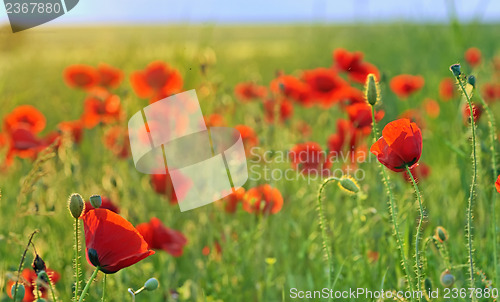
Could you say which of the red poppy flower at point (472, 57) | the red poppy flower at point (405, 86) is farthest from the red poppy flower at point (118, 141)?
the red poppy flower at point (472, 57)

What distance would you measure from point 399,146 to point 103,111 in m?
1.57

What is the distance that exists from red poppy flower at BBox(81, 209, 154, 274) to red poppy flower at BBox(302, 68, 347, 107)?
4.64ft

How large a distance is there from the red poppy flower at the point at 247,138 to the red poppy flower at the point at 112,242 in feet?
3.59

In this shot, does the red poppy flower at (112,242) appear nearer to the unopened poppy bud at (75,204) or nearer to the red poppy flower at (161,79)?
the unopened poppy bud at (75,204)

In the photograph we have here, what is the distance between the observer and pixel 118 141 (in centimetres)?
210

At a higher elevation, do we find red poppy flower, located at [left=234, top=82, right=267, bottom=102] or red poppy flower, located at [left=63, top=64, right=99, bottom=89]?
red poppy flower, located at [left=63, top=64, right=99, bottom=89]

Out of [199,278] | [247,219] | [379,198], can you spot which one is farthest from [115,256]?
[247,219]

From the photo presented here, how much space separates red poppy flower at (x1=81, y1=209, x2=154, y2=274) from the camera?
0.88m

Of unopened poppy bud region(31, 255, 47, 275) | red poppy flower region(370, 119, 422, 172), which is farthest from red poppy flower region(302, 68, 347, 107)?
unopened poppy bud region(31, 255, 47, 275)

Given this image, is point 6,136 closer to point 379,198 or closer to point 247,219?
point 247,219

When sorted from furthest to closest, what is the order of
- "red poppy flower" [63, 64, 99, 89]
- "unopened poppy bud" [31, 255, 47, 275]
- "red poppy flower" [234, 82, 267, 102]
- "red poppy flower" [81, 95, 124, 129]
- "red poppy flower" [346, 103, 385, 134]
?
"red poppy flower" [63, 64, 99, 89]
"red poppy flower" [234, 82, 267, 102]
"red poppy flower" [81, 95, 124, 129]
"red poppy flower" [346, 103, 385, 134]
"unopened poppy bud" [31, 255, 47, 275]

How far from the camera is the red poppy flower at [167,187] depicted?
1.79 meters

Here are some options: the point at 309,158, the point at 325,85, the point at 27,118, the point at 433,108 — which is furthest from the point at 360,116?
the point at 27,118

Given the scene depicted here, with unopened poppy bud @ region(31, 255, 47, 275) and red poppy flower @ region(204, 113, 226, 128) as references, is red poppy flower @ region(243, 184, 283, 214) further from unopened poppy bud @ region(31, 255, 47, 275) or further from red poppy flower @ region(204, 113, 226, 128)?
unopened poppy bud @ region(31, 255, 47, 275)
